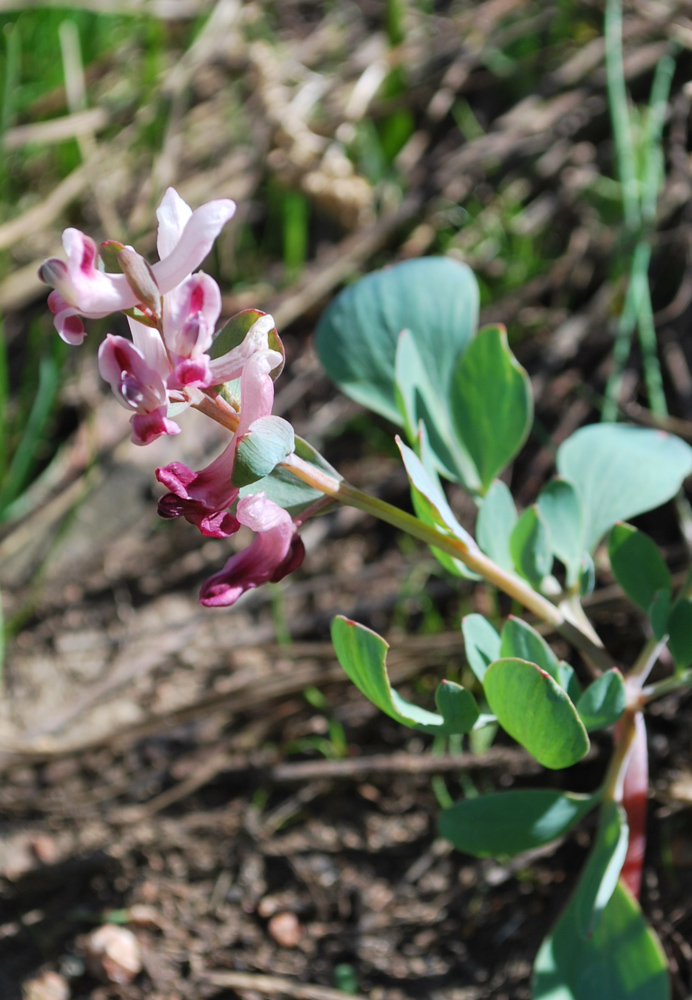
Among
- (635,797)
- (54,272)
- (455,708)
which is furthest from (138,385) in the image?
(635,797)

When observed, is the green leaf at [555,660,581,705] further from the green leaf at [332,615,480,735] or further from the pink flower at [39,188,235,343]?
the pink flower at [39,188,235,343]

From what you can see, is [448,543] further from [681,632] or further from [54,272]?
[54,272]

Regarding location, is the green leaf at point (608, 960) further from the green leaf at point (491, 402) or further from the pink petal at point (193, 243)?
the pink petal at point (193, 243)

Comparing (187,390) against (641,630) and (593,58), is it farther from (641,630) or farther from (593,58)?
(593,58)

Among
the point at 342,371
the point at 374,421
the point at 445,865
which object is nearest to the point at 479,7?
the point at 374,421

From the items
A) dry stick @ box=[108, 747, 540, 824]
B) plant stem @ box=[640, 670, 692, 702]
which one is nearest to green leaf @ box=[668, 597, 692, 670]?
plant stem @ box=[640, 670, 692, 702]

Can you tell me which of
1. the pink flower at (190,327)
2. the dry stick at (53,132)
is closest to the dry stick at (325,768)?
the pink flower at (190,327)
